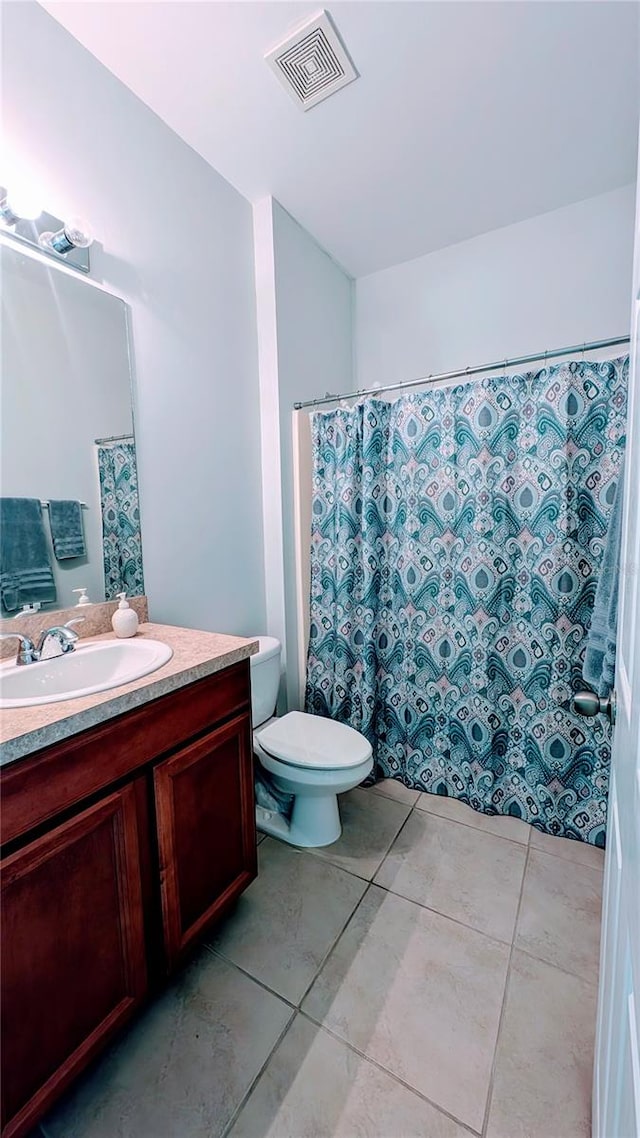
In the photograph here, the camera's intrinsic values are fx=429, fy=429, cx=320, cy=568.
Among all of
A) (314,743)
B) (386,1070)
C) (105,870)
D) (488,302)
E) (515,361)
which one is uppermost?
(488,302)

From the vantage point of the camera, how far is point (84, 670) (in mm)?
1159

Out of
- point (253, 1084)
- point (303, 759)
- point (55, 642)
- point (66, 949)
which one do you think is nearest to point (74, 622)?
point (55, 642)

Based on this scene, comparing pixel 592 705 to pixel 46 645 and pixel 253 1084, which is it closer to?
pixel 253 1084

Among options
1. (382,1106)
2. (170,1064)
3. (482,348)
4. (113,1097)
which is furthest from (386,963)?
(482,348)

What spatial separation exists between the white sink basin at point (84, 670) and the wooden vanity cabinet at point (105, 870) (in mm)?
113

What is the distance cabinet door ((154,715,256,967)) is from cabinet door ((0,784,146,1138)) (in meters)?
Answer: 0.08

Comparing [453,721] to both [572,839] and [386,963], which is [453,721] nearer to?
[572,839]

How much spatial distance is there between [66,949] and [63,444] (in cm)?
121

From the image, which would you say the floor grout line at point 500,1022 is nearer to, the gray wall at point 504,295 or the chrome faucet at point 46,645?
the chrome faucet at point 46,645

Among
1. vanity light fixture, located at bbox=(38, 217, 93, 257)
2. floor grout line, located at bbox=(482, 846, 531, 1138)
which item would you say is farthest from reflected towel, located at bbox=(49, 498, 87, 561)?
floor grout line, located at bbox=(482, 846, 531, 1138)

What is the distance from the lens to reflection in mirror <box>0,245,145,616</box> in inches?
44.8

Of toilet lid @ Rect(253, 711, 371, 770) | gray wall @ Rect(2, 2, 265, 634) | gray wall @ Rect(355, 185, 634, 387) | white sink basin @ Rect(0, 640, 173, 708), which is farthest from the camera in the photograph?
gray wall @ Rect(355, 185, 634, 387)

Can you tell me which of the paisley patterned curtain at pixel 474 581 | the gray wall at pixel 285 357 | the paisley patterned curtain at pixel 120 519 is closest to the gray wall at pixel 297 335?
the gray wall at pixel 285 357

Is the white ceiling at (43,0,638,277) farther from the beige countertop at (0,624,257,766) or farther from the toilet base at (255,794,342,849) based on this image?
the toilet base at (255,794,342,849)
